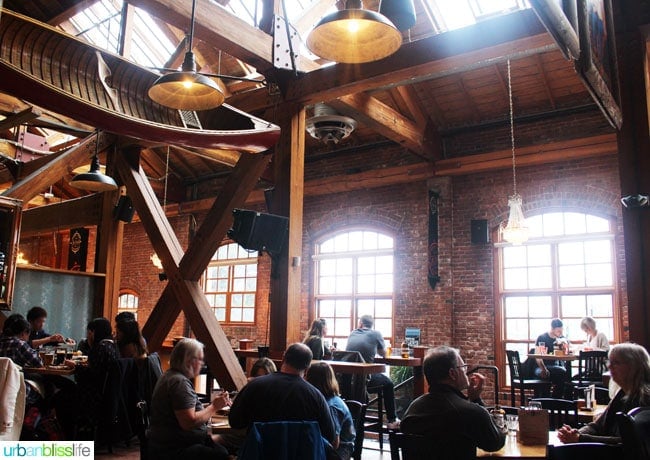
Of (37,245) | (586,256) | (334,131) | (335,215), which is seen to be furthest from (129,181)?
(37,245)

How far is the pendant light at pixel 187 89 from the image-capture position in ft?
13.8

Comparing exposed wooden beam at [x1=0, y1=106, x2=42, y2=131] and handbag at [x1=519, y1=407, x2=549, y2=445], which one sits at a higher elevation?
exposed wooden beam at [x1=0, y1=106, x2=42, y2=131]

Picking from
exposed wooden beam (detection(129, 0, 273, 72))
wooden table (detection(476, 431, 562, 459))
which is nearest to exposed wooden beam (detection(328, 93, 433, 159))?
exposed wooden beam (detection(129, 0, 273, 72))

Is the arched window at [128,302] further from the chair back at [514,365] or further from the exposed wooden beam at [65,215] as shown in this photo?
the chair back at [514,365]

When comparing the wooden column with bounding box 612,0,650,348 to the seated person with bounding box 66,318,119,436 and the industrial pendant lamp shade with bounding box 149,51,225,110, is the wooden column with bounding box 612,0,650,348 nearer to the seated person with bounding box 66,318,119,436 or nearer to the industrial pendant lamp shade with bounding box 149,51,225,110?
the industrial pendant lamp shade with bounding box 149,51,225,110

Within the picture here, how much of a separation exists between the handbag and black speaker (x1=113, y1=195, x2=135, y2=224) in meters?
6.35

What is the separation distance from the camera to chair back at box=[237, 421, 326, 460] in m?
2.92

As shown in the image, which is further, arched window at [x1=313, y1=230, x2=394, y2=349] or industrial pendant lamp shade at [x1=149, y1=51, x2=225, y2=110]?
arched window at [x1=313, y1=230, x2=394, y2=349]

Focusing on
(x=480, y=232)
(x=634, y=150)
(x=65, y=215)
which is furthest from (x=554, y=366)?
(x=65, y=215)

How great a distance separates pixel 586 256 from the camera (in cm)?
859

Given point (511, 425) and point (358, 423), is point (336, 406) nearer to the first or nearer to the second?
point (358, 423)

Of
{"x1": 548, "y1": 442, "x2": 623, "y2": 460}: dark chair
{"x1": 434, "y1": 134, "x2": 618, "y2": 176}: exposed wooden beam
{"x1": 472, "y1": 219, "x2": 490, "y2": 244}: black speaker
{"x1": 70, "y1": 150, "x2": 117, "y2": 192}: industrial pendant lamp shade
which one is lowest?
{"x1": 548, "y1": 442, "x2": 623, "y2": 460}: dark chair

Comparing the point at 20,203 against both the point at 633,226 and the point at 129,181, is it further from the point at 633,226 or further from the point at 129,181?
the point at 633,226

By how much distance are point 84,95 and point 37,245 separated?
13.7 m
